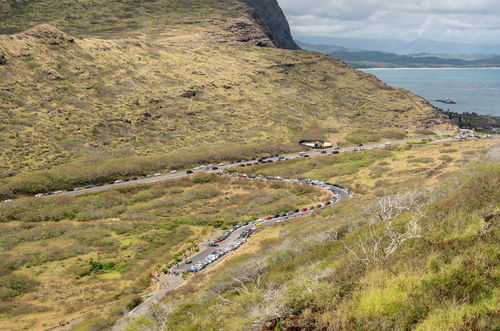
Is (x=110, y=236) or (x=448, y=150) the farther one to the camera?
(x=448, y=150)

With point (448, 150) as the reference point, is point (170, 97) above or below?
above

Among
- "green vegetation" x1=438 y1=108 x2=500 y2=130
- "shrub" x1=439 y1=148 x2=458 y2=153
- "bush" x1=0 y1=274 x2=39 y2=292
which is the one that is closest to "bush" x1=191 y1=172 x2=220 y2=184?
"bush" x1=0 y1=274 x2=39 y2=292

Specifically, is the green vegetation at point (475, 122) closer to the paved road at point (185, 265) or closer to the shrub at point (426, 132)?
the shrub at point (426, 132)

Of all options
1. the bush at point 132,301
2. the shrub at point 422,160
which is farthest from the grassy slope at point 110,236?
the shrub at point 422,160

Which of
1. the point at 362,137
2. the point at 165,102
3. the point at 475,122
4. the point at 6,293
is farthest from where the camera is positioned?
the point at 475,122

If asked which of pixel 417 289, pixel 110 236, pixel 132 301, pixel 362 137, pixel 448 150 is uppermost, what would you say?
pixel 417 289

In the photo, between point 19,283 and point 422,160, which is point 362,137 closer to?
point 422,160

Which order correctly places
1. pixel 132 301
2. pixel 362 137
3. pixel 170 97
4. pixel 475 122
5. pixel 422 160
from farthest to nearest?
pixel 475 122, pixel 170 97, pixel 362 137, pixel 422 160, pixel 132 301

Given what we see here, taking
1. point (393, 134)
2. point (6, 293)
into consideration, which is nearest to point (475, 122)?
point (393, 134)
